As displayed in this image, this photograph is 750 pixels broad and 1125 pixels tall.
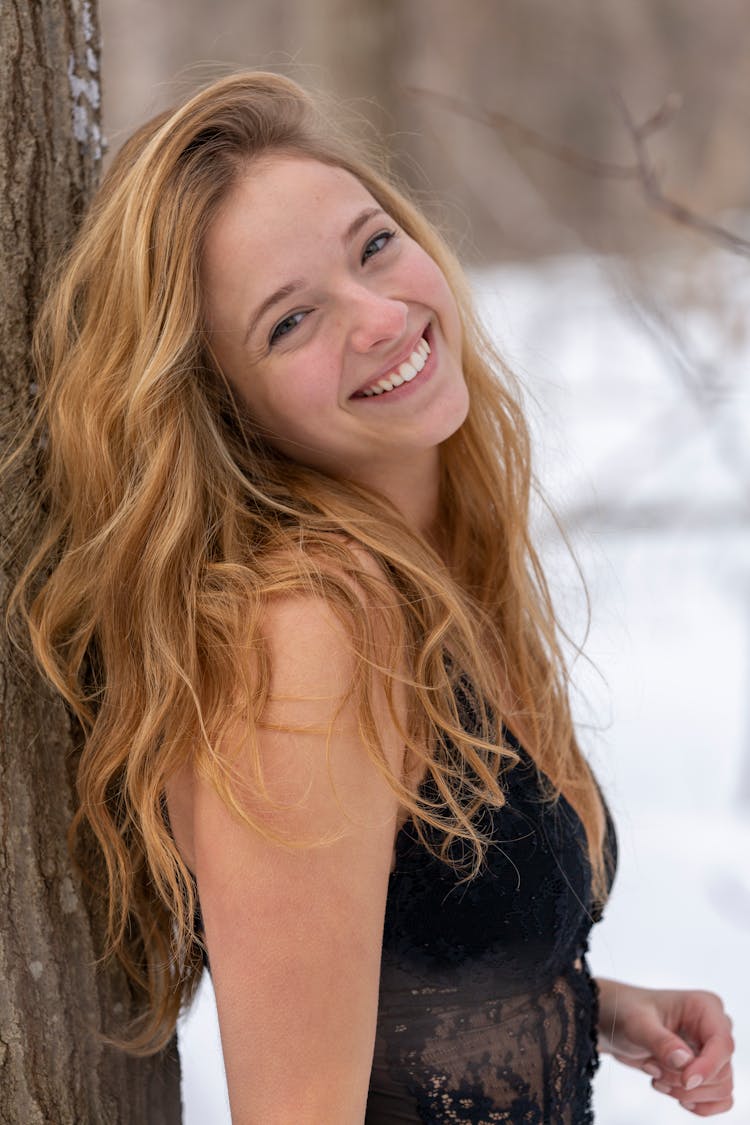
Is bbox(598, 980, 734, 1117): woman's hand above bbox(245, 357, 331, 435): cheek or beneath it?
beneath

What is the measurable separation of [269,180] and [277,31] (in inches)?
317

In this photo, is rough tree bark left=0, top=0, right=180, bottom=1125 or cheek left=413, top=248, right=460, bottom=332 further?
cheek left=413, top=248, right=460, bottom=332

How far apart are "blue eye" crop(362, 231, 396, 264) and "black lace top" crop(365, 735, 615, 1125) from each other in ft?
2.40

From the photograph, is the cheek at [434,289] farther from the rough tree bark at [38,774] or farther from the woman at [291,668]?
the rough tree bark at [38,774]

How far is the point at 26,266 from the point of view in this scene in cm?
151

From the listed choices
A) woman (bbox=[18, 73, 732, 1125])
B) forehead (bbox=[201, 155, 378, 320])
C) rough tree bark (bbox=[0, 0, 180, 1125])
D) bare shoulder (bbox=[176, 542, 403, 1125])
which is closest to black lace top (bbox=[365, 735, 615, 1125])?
woman (bbox=[18, 73, 732, 1125])

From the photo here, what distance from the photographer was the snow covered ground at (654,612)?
292 centimetres

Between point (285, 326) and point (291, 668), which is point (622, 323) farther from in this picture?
point (291, 668)

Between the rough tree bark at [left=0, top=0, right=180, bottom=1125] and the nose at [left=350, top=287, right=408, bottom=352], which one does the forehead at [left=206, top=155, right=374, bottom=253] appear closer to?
the nose at [left=350, top=287, right=408, bottom=352]

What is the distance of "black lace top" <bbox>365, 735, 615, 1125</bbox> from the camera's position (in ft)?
4.78

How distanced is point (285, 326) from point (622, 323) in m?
5.89

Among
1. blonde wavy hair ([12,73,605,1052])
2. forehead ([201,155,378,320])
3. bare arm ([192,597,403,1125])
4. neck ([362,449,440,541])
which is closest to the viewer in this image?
bare arm ([192,597,403,1125])

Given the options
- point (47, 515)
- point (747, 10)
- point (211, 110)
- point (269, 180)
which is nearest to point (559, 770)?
point (47, 515)

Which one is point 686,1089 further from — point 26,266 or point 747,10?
point 747,10
